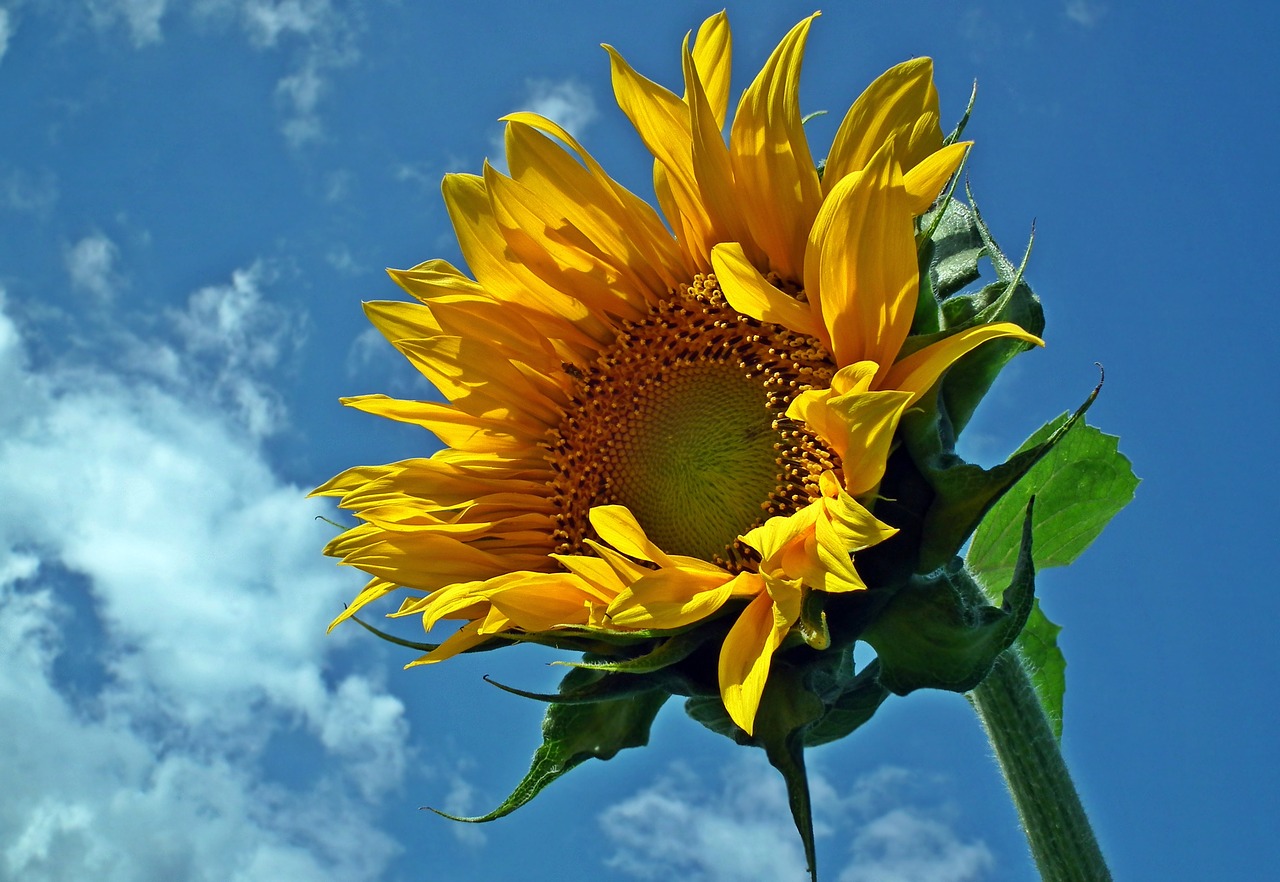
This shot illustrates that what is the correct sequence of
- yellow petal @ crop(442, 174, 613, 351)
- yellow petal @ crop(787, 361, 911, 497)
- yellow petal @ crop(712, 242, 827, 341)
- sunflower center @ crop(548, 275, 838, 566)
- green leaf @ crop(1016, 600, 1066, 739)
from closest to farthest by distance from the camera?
yellow petal @ crop(787, 361, 911, 497), yellow petal @ crop(712, 242, 827, 341), sunflower center @ crop(548, 275, 838, 566), yellow petal @ crop(442, 174, 613, 351), green leaf @ crop(1016, 600, 1066, 739)

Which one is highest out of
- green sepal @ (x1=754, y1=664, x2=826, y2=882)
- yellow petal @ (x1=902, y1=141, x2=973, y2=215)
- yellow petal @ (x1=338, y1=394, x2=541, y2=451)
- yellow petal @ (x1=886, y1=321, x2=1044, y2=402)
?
yellow petal @ (x1=338, y1=394, x2=541, y2=451)

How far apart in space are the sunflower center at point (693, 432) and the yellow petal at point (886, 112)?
0.50 metres

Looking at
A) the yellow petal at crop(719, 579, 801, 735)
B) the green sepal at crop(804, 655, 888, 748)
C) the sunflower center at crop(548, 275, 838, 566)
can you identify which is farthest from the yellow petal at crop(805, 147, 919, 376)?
the green sepal at crop(804, 655, 888, 748)

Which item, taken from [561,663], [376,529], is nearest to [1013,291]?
[561,663]

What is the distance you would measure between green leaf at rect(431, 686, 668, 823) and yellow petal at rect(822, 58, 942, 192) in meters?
1.47

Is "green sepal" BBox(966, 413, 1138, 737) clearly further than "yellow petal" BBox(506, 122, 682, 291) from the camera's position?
Yes

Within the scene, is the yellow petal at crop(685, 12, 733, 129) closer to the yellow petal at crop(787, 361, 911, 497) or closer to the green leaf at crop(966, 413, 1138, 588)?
the yellow petal at crop(787, 361, 911, 497)

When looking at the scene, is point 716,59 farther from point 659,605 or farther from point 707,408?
point 659,605

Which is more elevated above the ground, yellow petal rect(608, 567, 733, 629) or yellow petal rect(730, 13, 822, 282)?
yellow petal rect(730, 13, 822, 282)

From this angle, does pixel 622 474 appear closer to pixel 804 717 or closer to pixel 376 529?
pixel 376 529

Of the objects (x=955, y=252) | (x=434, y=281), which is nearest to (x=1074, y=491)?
(x=955, y=252)

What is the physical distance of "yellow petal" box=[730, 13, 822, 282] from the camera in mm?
3102

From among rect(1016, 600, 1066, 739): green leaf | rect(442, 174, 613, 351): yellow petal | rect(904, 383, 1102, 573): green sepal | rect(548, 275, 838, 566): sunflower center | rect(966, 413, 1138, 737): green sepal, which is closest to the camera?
rect(904, 383, 1102, 573): green sepal

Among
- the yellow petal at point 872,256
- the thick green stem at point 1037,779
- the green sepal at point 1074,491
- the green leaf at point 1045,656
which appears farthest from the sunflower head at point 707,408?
the green leaf at point 1045,656
